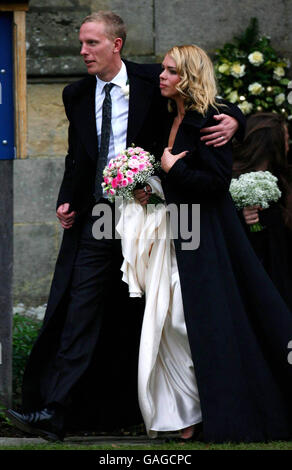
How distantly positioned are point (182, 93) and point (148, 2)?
287 centimetres

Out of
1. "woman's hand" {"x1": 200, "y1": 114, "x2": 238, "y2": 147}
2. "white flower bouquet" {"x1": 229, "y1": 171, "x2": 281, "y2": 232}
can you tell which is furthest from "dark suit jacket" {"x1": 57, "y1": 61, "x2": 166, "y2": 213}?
"white flower bouquet" {"x1": 229, "y1": 171, "x2": 281, "y2": 232}

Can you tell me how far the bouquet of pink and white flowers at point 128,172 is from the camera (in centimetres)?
568

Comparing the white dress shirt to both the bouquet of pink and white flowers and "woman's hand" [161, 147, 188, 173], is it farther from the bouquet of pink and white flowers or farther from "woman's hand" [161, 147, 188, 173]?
"woman's hand" [161, 147, 188, 173]

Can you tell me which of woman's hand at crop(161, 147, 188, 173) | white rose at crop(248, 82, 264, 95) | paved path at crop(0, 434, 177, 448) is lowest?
paved path at crop(0, 434, 177, 448)

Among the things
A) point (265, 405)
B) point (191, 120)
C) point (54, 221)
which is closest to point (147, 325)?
point (265, 405)

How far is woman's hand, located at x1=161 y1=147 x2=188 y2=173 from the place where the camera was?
5.71 meters

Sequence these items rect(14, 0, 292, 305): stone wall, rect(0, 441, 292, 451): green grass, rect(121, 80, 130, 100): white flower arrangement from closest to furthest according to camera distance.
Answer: rect(0, 441, 292, 451): green grass < rect(121, 80, 130, 100): white flower arrangement < rect(14, 0, 292, 305): stone wall

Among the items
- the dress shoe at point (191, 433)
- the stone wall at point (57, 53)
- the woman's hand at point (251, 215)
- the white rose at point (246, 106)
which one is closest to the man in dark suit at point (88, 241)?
the dress shoe at point (191, 433)

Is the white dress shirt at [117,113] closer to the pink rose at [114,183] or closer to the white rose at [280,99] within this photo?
the pink rose at [114,183]

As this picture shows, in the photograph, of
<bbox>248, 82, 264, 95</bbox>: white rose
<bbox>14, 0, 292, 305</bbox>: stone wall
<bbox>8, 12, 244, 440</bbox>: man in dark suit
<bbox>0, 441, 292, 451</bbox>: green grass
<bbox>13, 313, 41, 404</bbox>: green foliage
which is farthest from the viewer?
<bbox>14, 0, 292, 305</bbox>: stone wall
